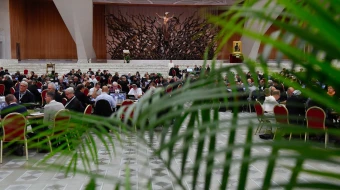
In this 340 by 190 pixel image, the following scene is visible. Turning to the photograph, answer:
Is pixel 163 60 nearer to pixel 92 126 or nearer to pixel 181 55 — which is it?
pixel 181 55

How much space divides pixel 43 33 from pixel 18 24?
120 inches

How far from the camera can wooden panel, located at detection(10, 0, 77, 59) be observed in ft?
96.0

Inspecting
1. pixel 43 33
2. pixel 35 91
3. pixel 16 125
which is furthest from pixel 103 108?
pixel 43 33

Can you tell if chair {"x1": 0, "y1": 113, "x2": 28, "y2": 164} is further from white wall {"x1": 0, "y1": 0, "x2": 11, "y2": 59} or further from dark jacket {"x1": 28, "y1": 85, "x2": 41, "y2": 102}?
white wall {"x1": 0, "y1": 0, "x2": 11, "y2": 59}

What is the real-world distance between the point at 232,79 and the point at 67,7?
23974mm

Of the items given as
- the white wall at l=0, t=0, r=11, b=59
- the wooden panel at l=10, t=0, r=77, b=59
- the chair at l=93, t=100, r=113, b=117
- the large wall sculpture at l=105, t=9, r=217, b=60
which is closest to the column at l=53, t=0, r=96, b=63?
the large wall sculpture at l=105, t=9, r=217, b=60

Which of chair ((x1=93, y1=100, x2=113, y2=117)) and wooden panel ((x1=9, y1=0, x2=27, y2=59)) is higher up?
wooden panel ((x1=9, y1=0, x2=27, y2=59))

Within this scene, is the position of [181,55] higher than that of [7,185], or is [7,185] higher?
[181,55]

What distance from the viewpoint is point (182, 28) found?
1166 inches

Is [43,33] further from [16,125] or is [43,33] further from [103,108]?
[16,125]

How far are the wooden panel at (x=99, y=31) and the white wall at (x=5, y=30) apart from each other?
7578 millimetres

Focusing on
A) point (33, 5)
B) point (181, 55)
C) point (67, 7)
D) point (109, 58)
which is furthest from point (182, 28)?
point (33, 5)

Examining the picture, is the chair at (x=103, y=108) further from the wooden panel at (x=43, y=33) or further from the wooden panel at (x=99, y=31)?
the wooden panel at (x=99, y=31)

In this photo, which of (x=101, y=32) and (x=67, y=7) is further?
(x=101, y=32)
